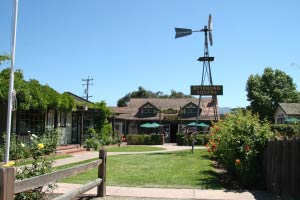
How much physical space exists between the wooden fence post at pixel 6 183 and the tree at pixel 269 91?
208 feet

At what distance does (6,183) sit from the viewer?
15.1 ft

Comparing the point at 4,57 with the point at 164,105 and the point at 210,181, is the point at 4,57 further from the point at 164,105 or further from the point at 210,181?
the point at 164,105

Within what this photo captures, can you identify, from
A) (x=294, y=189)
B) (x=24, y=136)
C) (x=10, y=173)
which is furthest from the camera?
(x=24, y=136)

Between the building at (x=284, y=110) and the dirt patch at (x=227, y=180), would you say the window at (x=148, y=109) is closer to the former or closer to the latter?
the building at (x=284, y=110)

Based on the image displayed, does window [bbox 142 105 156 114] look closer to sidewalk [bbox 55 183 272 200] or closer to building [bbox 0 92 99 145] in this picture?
building [bbox 0 92 99 145]

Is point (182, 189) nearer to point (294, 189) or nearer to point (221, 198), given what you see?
point (221, 198)

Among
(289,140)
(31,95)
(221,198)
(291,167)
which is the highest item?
(31,95)

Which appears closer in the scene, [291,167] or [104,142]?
[291,167]

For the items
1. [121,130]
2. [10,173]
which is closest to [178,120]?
[121,130]

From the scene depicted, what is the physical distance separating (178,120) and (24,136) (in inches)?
1141

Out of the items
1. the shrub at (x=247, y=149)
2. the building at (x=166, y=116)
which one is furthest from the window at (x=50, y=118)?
the building at (x=166, y=116)

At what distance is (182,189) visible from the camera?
34.1 feet

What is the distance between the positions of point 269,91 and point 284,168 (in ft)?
204

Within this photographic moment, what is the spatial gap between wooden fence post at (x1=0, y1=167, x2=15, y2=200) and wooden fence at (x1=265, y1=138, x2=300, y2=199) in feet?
17.8
